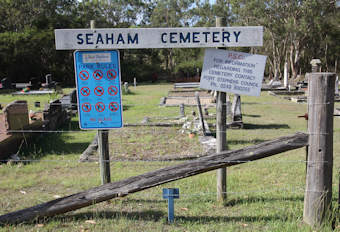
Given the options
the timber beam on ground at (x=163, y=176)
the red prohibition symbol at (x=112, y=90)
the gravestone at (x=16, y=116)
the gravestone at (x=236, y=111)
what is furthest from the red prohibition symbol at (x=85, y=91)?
the gravestone at (x=236, y=111)

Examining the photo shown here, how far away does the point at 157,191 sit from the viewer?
15.2 feet

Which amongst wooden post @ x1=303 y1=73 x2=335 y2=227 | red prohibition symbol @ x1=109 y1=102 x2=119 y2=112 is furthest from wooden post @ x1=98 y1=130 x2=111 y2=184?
wooden post @ x1=303 y1=73 x2=335 y2=227

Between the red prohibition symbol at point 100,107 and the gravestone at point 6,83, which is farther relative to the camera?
the gravestone at point 6,83

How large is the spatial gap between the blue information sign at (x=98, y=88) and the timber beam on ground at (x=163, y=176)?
80 cm

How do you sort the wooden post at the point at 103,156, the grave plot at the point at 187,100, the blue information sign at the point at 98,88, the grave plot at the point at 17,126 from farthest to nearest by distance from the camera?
the grave plot at the point at 187,100 < the grave plot at the point at 17,126 < the wooden post at the point at 103,156 < the blue information sign at the point at 98,88

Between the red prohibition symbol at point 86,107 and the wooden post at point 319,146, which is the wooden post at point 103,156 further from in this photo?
the wooden post at point 319,146

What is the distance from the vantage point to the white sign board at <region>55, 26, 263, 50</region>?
11.9 feet

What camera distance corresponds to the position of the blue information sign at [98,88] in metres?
3.80

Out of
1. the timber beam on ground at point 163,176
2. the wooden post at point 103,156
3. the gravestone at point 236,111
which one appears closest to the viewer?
the timber beam on ground at point 163,176

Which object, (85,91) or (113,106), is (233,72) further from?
(85,91)

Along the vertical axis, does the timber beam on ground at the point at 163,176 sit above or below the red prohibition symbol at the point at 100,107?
below

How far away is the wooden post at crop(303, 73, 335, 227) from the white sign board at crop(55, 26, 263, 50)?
84 cm

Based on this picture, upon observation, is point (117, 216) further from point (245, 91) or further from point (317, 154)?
point (317, 154)

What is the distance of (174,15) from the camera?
46562mm
